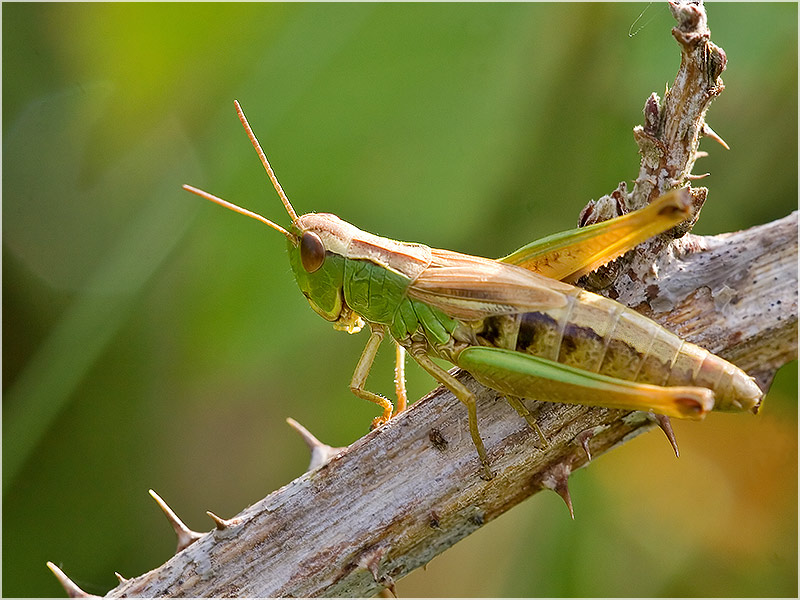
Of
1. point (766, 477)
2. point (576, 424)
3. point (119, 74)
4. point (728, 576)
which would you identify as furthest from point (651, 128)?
point (119, 74)

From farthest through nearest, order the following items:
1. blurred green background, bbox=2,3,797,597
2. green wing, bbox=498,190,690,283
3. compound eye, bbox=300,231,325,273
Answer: blurred green background, bbox=2,3,797,597 → compound eye, bbox=300,231,325,273 → green wing, bbox=498,190,690,283

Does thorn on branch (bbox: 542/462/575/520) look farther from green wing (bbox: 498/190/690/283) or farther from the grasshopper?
green wing (bbox: 498/190/690/283)

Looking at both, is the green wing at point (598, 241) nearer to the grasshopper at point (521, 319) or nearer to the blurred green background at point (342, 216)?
the grasshopper at point (521, 319)

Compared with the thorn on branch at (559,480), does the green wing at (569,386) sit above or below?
above

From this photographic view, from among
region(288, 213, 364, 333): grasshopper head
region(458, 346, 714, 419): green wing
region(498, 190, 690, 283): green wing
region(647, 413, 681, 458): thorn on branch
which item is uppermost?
region(288, 213, 364, 333): grasshopper head

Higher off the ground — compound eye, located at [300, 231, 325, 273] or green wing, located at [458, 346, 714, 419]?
compound eye, located at [300, 231, 325, 273]

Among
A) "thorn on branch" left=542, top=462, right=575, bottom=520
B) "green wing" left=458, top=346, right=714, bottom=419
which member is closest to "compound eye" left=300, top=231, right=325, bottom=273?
"green wing" left=458, top=346, right=714, bottom=419

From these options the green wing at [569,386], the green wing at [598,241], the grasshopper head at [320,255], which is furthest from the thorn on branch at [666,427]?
the grasshopper head at [320,255]

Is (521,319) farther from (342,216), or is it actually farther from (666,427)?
(342,216)
